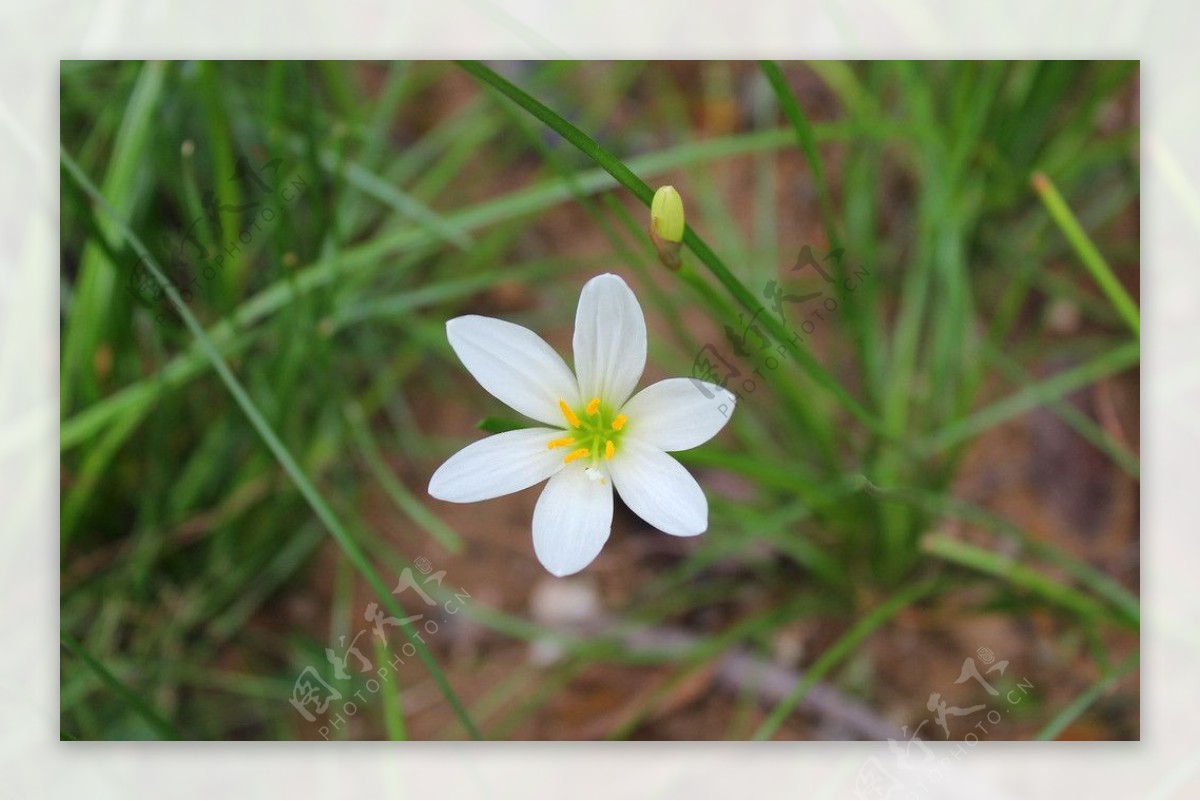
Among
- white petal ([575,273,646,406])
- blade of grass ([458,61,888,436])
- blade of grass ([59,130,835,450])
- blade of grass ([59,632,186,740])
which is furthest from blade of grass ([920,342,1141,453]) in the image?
blade of grass ([59,632,186,740])

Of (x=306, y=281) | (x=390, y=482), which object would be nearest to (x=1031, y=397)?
(x=390, y=482)

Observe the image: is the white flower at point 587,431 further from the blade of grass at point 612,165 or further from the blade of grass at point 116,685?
the blade of grass at point 116,685

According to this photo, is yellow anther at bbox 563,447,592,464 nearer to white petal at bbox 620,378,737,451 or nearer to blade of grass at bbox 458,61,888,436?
white petal at bbox 620,378,737,451

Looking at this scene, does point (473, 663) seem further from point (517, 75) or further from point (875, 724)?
point (517, 75)

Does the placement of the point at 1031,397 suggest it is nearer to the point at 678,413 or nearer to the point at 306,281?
the point at 678,413

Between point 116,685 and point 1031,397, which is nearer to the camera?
point 116,685

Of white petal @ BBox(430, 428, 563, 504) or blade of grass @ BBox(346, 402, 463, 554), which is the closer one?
white petal @ BBox(430, 428, 563, 504)

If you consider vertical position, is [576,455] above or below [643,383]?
below

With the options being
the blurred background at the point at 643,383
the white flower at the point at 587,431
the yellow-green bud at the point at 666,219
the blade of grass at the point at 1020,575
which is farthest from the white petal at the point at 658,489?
the blade of grass at the point at 1020,575
